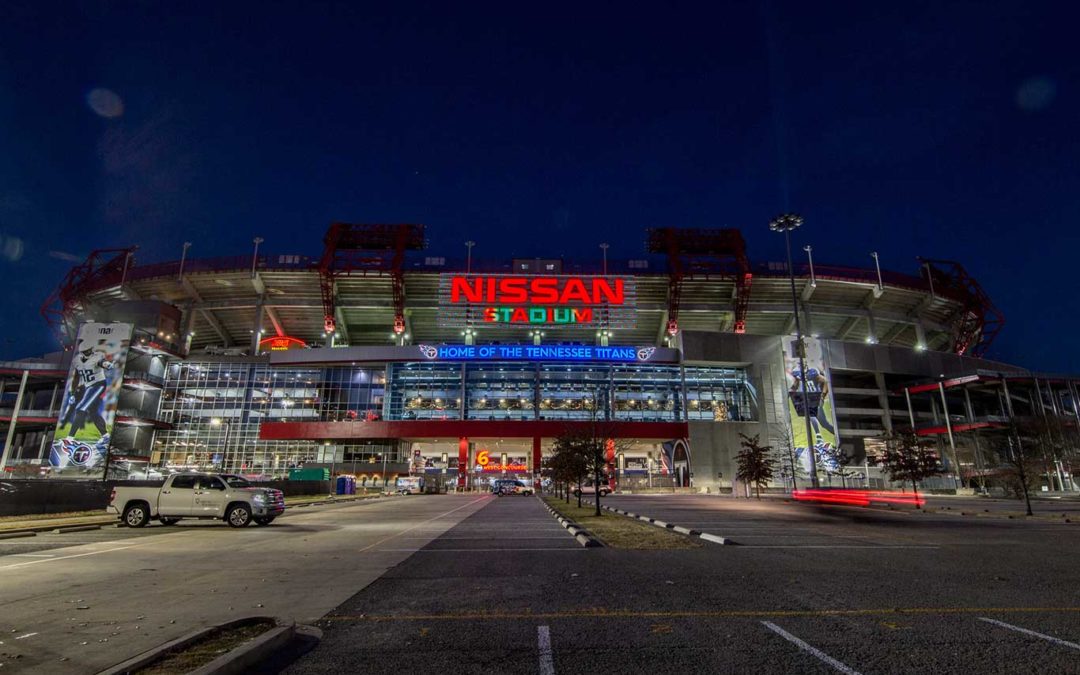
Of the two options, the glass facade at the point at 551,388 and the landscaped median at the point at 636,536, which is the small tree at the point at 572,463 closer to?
the landscaped median at the point at 636,536

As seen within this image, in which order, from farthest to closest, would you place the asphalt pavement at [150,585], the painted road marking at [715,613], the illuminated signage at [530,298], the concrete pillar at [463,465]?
the concrete pillar at [463,465] → the illuminated signage at [530,298] → the painted road marking at [715,613] → the asphalt pavement at [150,585]

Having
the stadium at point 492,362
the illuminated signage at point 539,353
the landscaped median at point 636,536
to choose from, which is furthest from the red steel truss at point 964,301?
the landscaped median at point 636,536

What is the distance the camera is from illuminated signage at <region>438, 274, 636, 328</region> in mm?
69500

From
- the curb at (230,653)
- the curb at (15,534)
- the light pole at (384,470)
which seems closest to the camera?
the curb at (230,653)

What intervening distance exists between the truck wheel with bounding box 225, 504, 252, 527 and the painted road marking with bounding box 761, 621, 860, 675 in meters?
19.0

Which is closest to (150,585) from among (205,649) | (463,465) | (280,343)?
(205,649)

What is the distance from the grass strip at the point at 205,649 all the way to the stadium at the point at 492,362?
61.9 metres

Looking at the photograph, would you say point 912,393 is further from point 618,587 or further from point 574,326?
point 618,587

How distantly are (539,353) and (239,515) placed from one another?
5084 centimetres

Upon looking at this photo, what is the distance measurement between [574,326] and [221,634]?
67.3 meters

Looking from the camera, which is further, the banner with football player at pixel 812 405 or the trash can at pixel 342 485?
the banner with football player at pixel 812 405

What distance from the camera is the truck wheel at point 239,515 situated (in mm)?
19609

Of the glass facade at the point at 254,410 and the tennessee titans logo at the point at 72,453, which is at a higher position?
the glass facade at the point at 254,410

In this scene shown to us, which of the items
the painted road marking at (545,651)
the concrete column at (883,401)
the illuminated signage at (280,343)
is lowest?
the painted road marking at (545,651)
